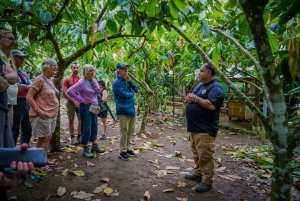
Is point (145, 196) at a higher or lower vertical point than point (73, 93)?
lower

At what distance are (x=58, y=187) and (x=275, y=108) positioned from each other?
2.51 meters

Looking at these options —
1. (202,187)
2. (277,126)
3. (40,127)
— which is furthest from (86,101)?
(277,126)

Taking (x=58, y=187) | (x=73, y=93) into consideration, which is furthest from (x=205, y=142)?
(x=73, y=93)

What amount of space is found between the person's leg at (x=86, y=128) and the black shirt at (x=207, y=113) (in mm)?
1841

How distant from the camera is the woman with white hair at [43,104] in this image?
2965mm

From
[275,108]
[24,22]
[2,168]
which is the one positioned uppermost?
[24,22]

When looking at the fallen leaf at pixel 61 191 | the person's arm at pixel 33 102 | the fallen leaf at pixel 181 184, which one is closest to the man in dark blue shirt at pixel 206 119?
the fallen leaf at pixel 181 184

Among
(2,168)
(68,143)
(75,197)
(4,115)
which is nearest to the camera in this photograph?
(2,168)

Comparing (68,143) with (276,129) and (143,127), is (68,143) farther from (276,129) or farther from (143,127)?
(276,129)

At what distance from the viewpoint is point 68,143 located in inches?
185

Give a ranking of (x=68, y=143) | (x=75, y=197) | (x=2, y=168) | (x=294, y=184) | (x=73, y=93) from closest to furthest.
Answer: (x=2, y=168) → (x=75, y=197) → (x=294, y=184) → (x=73, y=93) → (x=68, y=143)

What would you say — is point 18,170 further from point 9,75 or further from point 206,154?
point 206,154

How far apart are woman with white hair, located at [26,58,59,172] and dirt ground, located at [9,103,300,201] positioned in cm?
51

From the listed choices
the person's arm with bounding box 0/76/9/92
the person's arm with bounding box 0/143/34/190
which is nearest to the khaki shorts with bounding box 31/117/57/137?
the person's arm with bounding box 0/76/9/92
